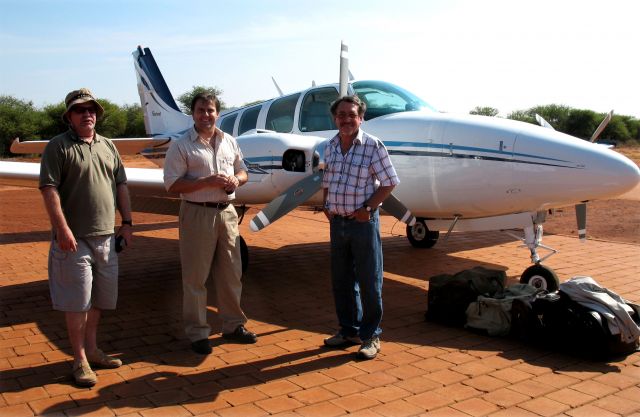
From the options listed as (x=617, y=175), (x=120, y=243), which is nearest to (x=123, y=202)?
(x=120, y=243)

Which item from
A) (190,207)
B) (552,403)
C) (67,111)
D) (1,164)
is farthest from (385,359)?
(1,164)

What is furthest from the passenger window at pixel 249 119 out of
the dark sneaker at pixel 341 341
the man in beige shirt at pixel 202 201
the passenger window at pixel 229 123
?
the dark sneaker at pixel 341 341

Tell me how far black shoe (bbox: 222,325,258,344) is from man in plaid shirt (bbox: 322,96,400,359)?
877 millimetres

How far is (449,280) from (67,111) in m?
3.65

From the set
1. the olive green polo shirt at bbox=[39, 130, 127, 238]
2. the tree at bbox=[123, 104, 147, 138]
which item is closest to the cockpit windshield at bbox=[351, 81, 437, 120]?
the olive green polo shirt at bbox=[39, 130, 127, 238]

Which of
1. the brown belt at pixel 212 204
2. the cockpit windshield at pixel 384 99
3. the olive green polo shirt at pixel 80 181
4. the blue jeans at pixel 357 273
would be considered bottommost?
the blue jeans at pixel 357 273

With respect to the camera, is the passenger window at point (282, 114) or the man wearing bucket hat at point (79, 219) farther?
the passenger window at point (282, 114)

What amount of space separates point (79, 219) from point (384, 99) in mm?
4218

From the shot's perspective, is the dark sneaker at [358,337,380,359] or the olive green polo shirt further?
the dark sneaker at [358,337,380,359]

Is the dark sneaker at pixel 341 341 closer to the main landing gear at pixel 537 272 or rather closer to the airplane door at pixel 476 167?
the airplane door at pixel 476 167

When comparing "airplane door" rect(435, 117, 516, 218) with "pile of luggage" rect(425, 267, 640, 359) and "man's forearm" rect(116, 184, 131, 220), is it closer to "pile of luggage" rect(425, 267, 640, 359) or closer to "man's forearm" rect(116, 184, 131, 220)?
"pile of luggage" rect(425, 267, 640, 359)

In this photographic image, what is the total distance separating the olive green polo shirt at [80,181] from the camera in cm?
387

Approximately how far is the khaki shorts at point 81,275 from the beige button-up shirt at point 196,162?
736mm

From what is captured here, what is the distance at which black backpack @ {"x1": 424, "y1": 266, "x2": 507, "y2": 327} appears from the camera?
543cm
